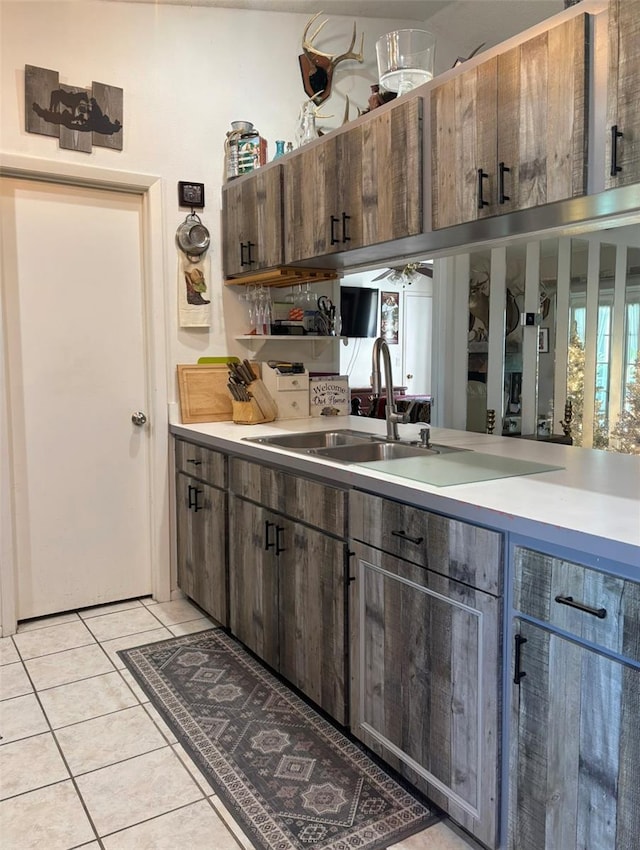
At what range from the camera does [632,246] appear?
302 centimetres

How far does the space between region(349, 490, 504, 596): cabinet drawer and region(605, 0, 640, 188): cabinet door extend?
93 cm

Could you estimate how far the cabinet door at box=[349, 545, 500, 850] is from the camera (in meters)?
→ 1.47

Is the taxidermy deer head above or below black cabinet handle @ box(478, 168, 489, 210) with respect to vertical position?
above

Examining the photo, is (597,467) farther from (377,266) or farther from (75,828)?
(75,828)

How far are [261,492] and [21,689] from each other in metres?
1.17

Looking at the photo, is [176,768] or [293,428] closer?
[176,768]

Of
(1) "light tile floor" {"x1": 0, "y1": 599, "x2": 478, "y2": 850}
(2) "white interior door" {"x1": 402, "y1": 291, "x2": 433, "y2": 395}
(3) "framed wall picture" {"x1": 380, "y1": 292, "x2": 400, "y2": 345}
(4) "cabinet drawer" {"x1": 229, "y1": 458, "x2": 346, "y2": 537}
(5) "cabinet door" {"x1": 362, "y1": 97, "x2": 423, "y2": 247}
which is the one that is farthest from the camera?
(2) "white interior door" {"x1": 402, "y1": 291, "x2": 433, "y2": 395}

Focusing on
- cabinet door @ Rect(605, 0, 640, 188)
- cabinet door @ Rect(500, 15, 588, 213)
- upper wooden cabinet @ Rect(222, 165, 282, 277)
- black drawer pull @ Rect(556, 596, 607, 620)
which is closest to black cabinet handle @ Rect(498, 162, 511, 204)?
cabinet door @ Rect(500, 15, 588, 213)

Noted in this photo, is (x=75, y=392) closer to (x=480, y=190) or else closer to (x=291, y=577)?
(x=291, y=577)

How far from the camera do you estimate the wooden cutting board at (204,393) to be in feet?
10.4

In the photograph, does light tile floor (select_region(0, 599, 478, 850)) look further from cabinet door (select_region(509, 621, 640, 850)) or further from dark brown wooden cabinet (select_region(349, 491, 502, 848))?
cabinet door (select_region(509, 621, 640, 850))

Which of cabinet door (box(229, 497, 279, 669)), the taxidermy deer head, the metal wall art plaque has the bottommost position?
cabinet door (box(229, 497, 279, 669))

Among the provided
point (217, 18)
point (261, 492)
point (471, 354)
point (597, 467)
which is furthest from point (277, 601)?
point (217, 18)

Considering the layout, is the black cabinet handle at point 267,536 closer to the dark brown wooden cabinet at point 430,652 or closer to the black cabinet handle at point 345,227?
the dark brown wooden cabinet at point 430,652
